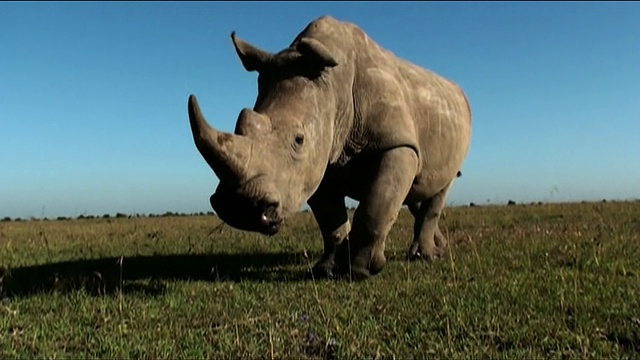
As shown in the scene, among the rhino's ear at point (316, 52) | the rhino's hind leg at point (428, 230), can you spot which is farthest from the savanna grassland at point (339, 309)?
the rhino's ear at point (316, 52)

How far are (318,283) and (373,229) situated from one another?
2.07 feet

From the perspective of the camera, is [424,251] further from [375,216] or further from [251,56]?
[251,56]

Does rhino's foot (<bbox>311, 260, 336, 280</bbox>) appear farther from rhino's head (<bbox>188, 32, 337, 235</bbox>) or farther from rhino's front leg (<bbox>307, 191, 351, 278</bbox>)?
rhino's head (<bbox>188, 32, 337, 235</bbox>)

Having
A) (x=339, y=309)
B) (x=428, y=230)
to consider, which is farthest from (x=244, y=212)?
(x=428, y=230)

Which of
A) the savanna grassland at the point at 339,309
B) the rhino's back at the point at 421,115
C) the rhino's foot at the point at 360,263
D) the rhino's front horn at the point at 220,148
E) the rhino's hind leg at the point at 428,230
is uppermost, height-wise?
the rhino's back at the point at 421,115

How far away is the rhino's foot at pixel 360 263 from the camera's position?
5.69 meters

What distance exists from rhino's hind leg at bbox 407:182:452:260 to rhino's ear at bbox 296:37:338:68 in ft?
9.39

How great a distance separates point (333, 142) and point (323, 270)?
122 centimetres

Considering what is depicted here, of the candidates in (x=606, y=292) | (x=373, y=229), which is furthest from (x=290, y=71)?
(x=606, y=292)

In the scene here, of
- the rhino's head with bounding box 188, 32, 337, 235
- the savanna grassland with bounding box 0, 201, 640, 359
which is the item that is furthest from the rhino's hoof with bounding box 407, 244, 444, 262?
the rhino's head with bounding box 188, 32, 337, 235

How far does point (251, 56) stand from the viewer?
573 centimetres

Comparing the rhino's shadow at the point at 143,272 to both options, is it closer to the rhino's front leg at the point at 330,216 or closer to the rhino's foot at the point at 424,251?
the rhino's front leg at the point at 330,216

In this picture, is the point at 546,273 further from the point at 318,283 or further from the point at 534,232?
the point at 534,232

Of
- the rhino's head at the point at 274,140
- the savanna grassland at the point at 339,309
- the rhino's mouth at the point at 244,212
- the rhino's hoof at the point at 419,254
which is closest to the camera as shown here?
the savanna grassland at the point at 339,309
